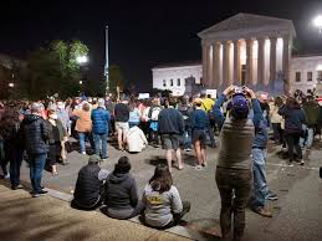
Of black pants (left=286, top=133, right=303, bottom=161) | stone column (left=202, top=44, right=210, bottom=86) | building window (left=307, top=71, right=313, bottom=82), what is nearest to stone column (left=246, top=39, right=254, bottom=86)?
stone column (left=202, top=44, right=210, bottom=86)

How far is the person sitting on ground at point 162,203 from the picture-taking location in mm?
4781

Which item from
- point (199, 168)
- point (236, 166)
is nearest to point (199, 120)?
point (199, 168)

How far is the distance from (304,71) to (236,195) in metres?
73.5

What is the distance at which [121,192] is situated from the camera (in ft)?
16.9

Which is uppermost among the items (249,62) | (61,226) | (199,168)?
(249,62)

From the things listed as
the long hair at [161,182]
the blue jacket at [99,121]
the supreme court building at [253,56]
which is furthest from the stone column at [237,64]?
the long hair at [161,182]

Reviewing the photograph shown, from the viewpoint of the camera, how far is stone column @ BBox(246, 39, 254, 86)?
65250mm

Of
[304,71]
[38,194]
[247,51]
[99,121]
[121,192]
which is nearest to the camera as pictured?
[121,192]

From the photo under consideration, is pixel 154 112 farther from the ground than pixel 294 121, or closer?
farther from the ground

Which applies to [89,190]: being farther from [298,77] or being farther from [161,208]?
[298,77]

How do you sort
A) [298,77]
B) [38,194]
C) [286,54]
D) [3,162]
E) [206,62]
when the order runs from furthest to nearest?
[298,77] → [206,62] → [286,54] → [3,162] → [38,194]

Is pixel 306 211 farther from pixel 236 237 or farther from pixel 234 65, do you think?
pixel 234 65

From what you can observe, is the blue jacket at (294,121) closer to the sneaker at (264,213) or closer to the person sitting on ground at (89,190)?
the sneaker at (264,213)

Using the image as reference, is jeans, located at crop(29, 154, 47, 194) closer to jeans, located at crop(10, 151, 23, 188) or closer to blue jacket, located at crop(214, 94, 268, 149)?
jeans, located at crop(10, 151, 23, 188)
